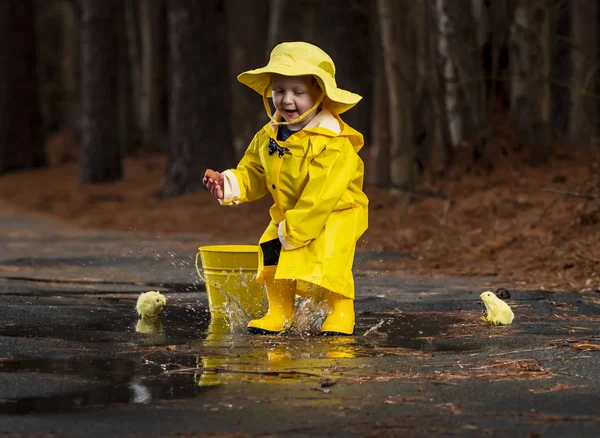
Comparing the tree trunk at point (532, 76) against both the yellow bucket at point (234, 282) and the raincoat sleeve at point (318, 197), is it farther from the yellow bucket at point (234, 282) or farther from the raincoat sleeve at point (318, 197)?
the raincoat sleeve at point (318, 197)

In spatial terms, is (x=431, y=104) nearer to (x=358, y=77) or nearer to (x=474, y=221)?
(x=474, y=221)

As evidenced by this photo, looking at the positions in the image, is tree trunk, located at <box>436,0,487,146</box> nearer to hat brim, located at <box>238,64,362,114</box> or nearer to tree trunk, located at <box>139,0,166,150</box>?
hat brim, located at <box>238,64,362,114</box>

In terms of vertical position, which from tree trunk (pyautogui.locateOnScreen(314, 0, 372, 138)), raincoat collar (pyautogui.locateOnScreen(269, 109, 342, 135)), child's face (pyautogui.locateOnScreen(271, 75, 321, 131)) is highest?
tree trunk (pyautogui.locateOnScreen(314, 0, 372, 138))

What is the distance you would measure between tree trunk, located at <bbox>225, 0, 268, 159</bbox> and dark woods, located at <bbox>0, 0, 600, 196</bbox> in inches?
1.7

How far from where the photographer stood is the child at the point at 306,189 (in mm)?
6348

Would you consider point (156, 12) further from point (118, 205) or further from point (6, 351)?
point (6, 351)

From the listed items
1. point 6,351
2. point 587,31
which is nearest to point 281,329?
point 6,351

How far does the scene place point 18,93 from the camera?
30297 millimetres

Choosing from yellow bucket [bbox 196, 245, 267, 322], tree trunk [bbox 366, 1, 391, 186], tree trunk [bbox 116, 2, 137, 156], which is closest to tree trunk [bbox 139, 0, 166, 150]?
tree trunk [bbox 116, 2, 137, 156]

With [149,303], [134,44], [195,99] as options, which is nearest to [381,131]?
[195,99]

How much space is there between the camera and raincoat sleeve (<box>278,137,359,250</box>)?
629cm

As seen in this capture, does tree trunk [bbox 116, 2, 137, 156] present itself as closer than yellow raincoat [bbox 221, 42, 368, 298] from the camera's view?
No

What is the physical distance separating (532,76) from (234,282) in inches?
320

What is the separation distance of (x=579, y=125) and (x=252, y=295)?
17416 millimetres
